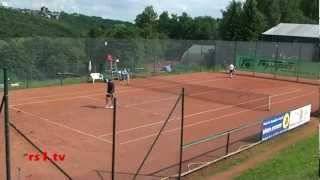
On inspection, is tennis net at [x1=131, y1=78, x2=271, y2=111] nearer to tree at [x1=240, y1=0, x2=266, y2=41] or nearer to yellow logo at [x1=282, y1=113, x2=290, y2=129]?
yellow logo at [x1=282, y1=113, x2=290, y2=129]

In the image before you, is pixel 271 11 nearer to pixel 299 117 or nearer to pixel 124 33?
pixel 124 33

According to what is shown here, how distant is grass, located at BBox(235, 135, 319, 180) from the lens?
13828mm

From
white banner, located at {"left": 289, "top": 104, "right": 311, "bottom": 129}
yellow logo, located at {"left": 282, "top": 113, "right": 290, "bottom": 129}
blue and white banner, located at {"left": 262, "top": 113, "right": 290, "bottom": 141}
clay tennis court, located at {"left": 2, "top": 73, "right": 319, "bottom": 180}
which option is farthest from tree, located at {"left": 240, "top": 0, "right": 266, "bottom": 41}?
blue and white banner, located at {"left": 262, "top": 113, "right": 290, "bottom": 141}

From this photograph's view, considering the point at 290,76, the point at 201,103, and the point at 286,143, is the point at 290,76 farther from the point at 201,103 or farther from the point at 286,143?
the point at 286,143

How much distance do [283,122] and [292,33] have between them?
191 ft

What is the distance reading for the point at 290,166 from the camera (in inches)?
616

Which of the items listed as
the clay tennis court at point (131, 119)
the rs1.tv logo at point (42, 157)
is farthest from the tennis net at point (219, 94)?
the rs1.tv logo at point (42, 157)

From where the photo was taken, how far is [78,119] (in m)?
22.0

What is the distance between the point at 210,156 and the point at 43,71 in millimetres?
19657

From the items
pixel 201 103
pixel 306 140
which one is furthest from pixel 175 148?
pixel 201 103

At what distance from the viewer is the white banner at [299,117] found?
2140 centimetres

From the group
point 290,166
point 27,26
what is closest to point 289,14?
point 27,26

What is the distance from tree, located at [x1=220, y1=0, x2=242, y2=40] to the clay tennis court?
39295mm

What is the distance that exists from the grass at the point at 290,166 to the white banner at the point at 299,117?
278 cm
